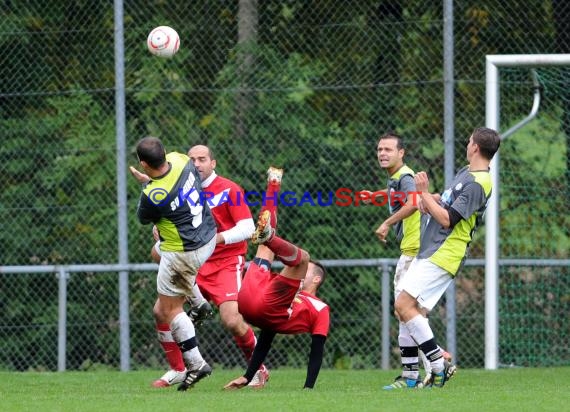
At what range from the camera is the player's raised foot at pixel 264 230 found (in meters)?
7.70

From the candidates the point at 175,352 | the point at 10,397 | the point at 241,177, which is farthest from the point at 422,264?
the point at 241,177

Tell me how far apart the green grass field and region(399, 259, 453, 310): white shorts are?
642 millimetres

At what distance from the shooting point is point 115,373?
11000 millimetres

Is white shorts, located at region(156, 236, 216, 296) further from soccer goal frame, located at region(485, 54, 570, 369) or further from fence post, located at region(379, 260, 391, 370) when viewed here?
soccer goal frame, located at region(485, 54, 570, 369)

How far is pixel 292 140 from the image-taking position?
1181 centimetres

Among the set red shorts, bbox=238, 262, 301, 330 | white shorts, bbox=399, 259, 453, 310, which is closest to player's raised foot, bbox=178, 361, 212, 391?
red shorts, bbox=238, 262, 301, 330

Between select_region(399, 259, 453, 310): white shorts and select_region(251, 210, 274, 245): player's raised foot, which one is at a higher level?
select_region(251, 210, 274, 245): player's raised foot

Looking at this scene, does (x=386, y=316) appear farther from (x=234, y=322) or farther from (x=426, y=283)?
(x=426, y=283)

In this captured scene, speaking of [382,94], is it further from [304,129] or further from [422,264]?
[422,264]

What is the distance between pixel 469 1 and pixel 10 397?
6.15m

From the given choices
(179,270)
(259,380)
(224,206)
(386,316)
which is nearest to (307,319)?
(259,380)

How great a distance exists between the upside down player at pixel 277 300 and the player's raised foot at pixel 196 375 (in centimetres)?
29

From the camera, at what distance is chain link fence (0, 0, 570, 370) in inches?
456

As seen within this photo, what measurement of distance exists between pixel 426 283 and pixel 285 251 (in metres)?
1.13
